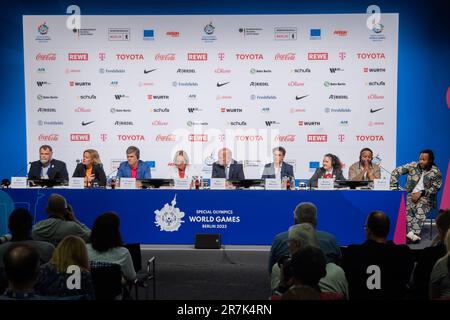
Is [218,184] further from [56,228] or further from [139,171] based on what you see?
[56,228]

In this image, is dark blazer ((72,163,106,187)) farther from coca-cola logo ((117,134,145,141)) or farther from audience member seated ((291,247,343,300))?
Answer: audience member seated ((291,247,343,300))

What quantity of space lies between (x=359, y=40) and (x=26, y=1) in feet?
16.3

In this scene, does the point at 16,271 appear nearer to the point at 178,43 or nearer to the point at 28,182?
the point at 28,182

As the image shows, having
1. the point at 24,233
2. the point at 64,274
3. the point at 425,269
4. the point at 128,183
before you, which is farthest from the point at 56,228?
the point at 425,269

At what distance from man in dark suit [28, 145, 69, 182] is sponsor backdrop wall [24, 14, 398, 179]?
60 centimetres

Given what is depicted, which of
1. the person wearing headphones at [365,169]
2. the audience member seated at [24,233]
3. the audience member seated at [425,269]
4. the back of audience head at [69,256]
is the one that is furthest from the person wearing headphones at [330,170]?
the back of audience head at [69,256]

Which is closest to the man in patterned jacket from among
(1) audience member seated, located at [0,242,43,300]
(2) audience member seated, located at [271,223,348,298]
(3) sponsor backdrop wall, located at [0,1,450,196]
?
(3) sponsor backdrop wall, located at [0,1,450,196]

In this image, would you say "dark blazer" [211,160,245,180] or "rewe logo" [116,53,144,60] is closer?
"dark blazer" [211,160,245,180]

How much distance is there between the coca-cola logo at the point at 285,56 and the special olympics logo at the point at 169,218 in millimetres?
3198

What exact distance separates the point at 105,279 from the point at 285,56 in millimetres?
5559

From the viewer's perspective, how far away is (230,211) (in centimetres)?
562

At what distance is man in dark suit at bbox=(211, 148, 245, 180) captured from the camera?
7.14 m

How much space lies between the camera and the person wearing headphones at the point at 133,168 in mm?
7137
